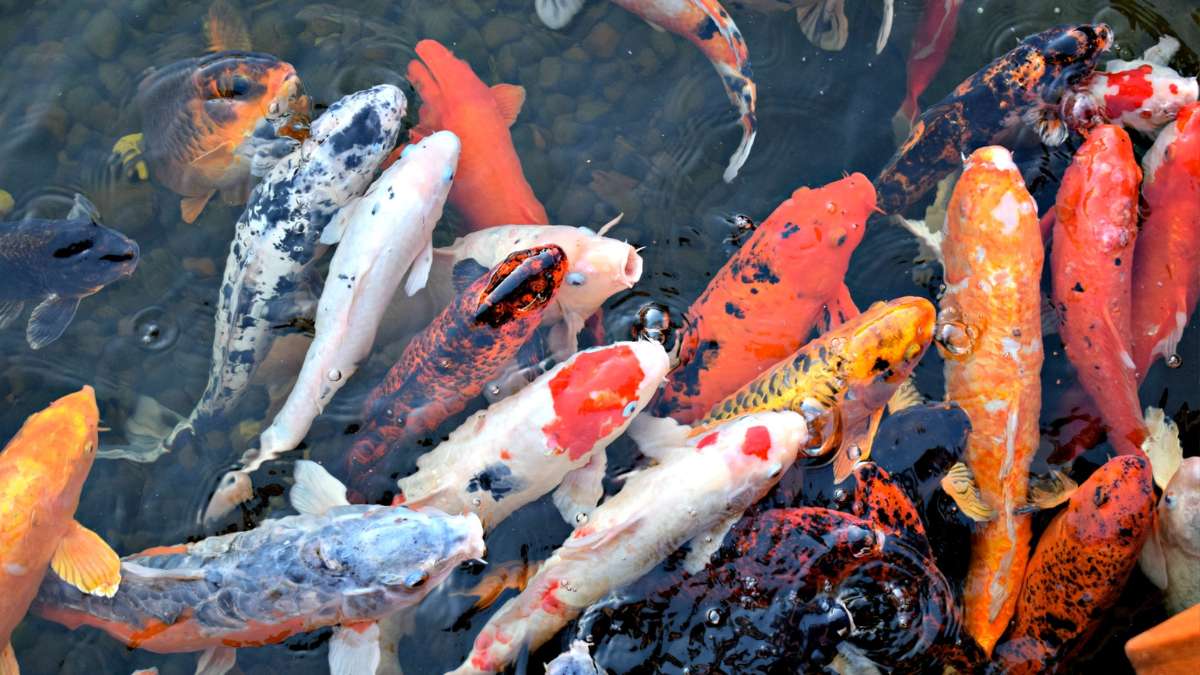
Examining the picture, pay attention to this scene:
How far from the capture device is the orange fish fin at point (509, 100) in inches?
174

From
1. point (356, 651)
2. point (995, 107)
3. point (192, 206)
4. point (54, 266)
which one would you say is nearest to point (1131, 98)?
point (995, 107)

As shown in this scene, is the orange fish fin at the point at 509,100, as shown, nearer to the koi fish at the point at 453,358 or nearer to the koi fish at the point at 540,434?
the koi fish at the point at 453,358

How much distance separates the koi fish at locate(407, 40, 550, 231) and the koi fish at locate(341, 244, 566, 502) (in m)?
0.55

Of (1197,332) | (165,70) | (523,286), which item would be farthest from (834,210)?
(165,70)

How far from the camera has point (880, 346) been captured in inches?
145

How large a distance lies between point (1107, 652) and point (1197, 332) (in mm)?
1968

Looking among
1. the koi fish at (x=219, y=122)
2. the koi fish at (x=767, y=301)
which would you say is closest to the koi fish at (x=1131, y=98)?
the koi fish at (x=767, y=301)

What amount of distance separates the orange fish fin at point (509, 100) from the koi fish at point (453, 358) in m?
1.19

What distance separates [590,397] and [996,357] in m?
2.24

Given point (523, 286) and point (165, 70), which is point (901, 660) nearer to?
point (523, 286)

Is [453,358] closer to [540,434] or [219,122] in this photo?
[540,434]

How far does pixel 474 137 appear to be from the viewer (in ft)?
13.6

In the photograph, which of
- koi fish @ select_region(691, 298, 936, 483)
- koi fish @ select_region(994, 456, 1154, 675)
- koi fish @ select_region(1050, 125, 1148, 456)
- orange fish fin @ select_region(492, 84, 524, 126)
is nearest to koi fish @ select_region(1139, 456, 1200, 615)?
koi fish @ select_region(994, 456, 1154, 675)

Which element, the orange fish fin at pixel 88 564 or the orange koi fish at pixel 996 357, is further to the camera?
the orange koi fish at pixel 996 357
